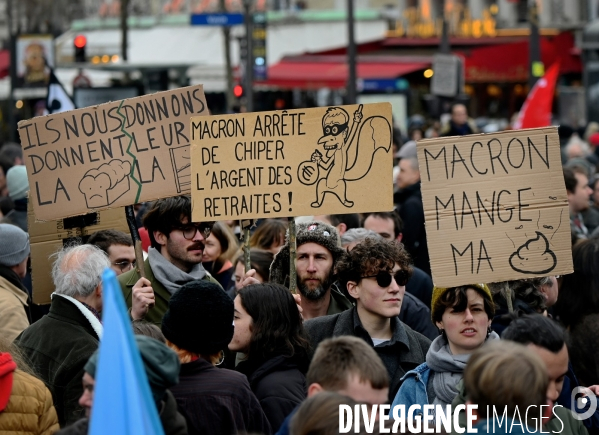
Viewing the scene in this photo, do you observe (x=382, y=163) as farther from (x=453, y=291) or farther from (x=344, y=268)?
(x=453, y=291)

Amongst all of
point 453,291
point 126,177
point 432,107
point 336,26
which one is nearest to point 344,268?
point 453,291

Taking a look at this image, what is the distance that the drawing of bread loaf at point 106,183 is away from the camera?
6.39 meters

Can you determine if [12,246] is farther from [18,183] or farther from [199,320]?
[18,183]

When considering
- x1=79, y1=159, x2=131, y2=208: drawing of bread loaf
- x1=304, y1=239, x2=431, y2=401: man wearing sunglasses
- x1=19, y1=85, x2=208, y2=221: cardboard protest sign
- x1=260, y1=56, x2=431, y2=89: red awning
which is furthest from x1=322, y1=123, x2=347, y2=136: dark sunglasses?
x1=260, y1=56, x2=431, y2=89: red awning

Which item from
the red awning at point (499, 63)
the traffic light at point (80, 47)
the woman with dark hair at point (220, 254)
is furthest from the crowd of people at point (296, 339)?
the red awning at point (499, 63)

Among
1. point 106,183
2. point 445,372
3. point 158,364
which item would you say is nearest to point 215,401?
point 158,364

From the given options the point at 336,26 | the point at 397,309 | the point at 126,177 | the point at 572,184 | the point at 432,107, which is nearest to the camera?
the point at 397,309

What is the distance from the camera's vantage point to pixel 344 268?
6.04 m

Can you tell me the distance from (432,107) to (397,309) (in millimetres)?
16539

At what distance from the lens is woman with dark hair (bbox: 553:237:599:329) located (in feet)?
20.4

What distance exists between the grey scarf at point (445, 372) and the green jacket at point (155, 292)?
1.38 m

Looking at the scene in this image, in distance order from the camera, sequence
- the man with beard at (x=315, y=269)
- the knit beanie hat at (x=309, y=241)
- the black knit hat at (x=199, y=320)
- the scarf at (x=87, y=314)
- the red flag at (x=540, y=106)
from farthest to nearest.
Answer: the red flag at (x=540, y=106), the knit beanie hat at (x=309, y=241), the man with beard at (x=315, y=269), the scarf at (x=87, y=314), the black knit hat at (x=199, y=320)

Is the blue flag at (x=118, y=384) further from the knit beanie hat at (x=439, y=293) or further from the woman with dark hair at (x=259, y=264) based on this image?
the woman with dark hair at (x=259, y=264)

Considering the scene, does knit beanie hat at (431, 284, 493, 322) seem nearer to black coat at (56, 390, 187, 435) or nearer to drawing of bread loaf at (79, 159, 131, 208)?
black coat at (56, 390, 187, 435)
